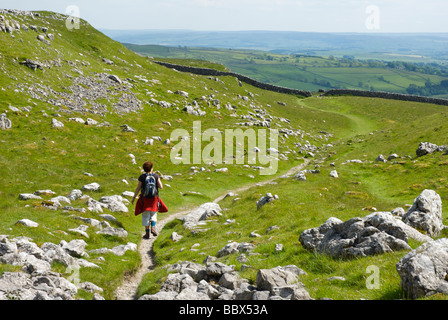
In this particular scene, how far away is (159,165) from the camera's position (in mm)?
42125

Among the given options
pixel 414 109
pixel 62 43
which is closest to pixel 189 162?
pixel 62 43

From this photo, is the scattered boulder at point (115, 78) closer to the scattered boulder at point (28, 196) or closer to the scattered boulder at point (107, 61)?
the scattered boulder at point (107, 61)

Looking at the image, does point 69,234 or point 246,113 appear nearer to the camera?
point 69,234

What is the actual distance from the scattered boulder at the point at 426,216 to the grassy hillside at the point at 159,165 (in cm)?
286

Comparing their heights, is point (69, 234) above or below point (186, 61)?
below

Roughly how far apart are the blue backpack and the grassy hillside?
3.22 meters

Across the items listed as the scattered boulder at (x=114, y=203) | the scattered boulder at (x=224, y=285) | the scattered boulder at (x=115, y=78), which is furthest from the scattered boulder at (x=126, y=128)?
the scattered boulder at (x=224, y=285)

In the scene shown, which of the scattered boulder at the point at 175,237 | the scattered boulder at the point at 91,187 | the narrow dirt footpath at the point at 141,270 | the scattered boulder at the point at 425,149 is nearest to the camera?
the narrow dirt footpath at the point at 141,270

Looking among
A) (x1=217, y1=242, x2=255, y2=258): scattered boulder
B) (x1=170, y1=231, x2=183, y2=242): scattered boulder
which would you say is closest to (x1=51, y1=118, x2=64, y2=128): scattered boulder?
(x1=170, y1=231, x2=183, y2=242): scattered boulder

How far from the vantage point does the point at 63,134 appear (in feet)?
139

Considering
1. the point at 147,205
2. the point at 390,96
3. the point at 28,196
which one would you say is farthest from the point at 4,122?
the point at 390,96

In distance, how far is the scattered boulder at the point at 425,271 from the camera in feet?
28.0
